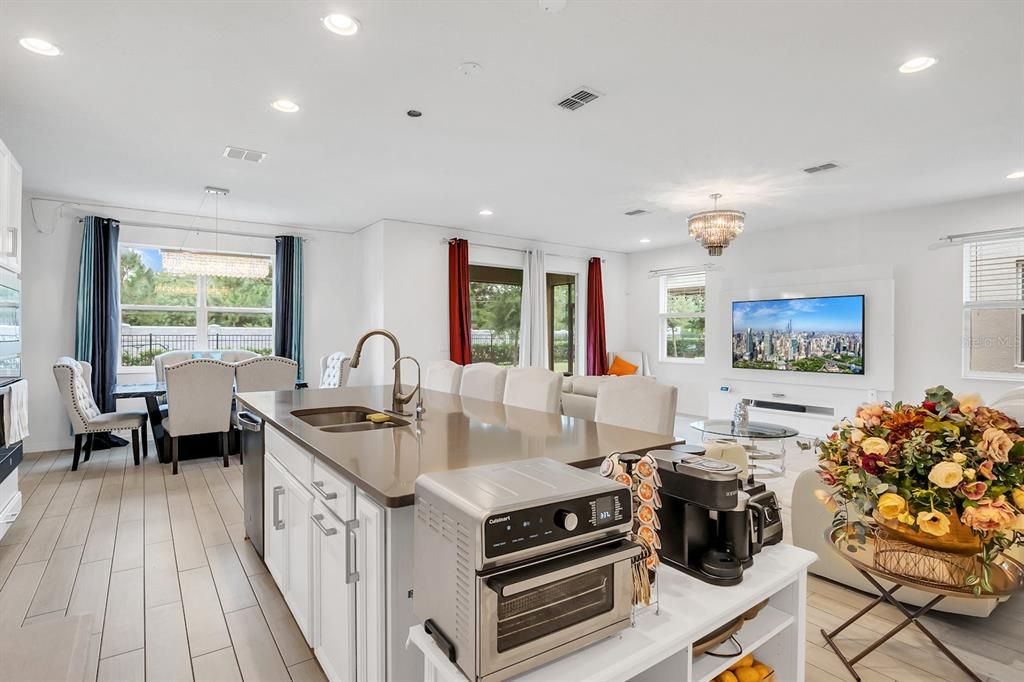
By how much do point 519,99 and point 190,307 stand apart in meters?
5.07

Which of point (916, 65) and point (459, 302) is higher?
point (916, 65)

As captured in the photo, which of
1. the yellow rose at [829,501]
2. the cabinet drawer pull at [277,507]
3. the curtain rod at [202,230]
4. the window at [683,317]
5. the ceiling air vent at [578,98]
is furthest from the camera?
the window at [683,317]

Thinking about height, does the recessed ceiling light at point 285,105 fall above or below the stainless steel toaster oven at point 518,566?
above

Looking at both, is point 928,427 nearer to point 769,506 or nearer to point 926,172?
point 769,506

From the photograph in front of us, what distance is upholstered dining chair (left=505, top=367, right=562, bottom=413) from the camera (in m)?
3.01

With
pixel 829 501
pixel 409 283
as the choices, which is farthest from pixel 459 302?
pixel 829 501

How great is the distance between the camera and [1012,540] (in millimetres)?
1341

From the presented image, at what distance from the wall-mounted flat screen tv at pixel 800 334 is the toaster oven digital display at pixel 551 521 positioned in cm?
616

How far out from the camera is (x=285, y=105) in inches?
122

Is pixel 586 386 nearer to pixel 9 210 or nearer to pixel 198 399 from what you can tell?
pixel 198 399

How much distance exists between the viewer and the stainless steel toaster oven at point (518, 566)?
87cm

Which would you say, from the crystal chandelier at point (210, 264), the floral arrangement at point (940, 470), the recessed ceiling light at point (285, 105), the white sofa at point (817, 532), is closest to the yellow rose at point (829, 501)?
the floral arrangement at point (940, 470)

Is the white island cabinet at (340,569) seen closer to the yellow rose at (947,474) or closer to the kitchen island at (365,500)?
the kitchen island at (365,500)

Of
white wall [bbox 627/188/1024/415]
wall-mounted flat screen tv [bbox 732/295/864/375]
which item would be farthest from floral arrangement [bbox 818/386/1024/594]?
wall-mounted flat screen tv [bbox 732/295/864/375]
